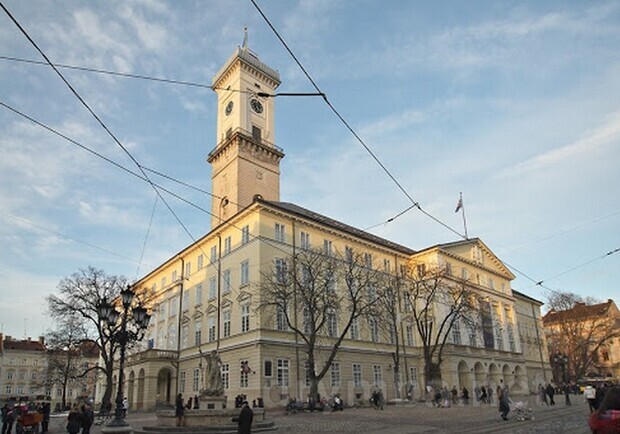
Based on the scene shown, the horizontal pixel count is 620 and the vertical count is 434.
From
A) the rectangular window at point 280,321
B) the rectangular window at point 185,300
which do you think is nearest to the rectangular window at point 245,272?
the rectangular window at point 280,321

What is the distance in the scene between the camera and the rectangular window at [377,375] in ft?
149

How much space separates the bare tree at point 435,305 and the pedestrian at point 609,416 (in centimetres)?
3228

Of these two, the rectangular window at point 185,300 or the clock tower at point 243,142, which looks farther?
the clock tower at point 243,142

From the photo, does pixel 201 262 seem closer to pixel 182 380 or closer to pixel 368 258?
pixel 182 380

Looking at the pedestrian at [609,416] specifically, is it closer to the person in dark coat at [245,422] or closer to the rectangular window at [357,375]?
the person in dark coat at [245,422]

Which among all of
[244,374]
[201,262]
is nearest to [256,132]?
[201,262]

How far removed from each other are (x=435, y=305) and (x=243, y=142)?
2680 centimetres

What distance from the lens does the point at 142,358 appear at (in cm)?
4912

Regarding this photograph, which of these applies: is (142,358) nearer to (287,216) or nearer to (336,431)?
(287,216)

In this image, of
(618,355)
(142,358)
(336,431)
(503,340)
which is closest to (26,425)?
(336,431)

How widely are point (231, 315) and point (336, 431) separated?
22540 millimetres

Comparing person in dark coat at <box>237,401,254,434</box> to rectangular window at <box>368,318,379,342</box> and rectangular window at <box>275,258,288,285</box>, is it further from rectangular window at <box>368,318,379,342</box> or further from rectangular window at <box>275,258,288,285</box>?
rectangular window at <box>368,318,379,342</box>

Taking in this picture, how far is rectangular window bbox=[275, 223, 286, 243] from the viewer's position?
4097 cm

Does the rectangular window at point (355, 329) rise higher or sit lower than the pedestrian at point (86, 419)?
higher
